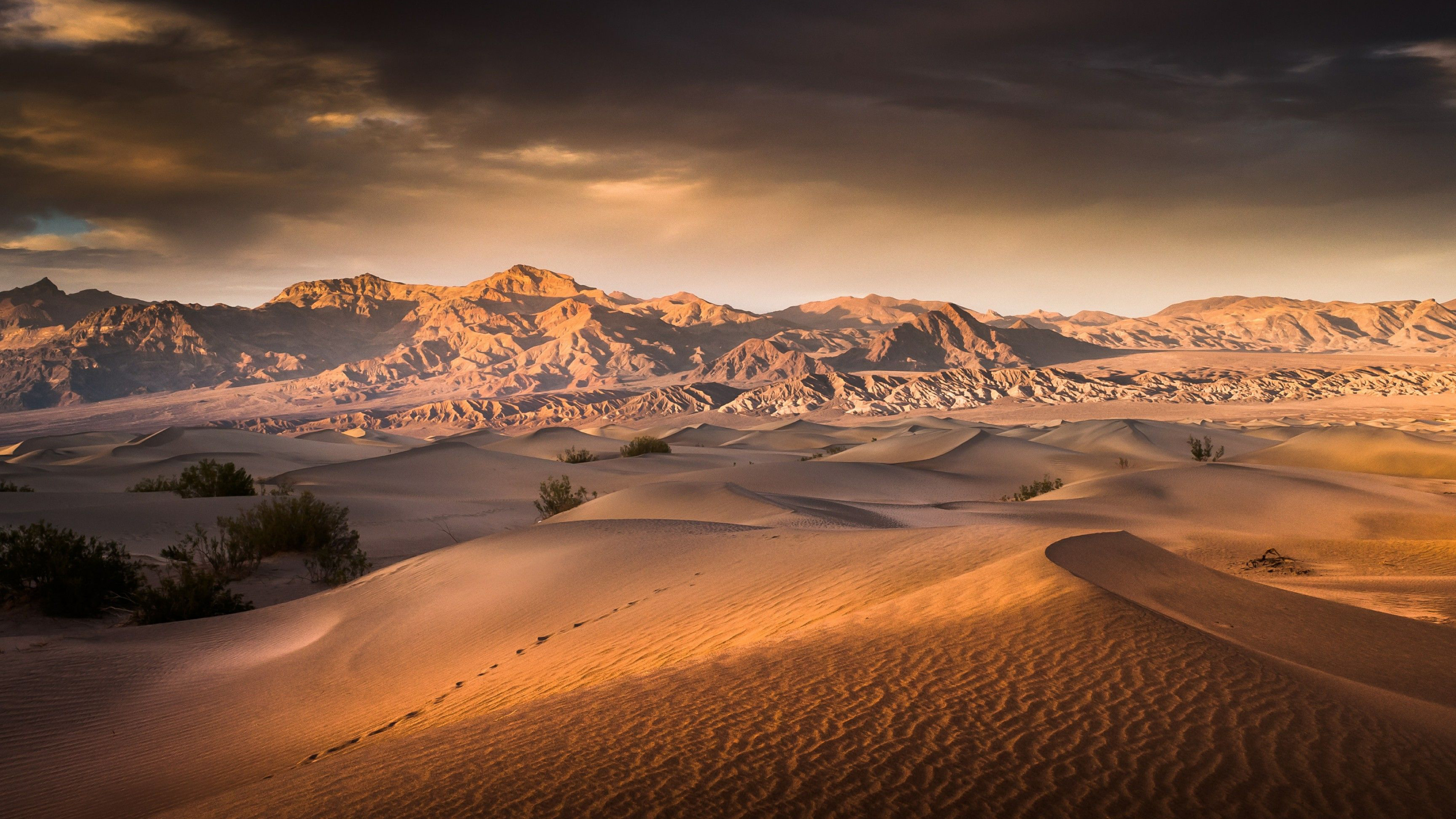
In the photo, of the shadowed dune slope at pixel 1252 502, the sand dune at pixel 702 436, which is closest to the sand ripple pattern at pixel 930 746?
the shadowed dune slope at pixel 1252 502

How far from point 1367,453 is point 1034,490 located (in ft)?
65.0

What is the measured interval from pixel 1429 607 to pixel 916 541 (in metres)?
5.30

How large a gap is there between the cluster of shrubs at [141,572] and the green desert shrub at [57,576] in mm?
10

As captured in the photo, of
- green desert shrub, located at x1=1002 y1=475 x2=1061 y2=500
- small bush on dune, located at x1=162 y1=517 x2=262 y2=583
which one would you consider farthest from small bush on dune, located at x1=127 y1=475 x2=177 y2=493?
green desert shrub, located at x1=1002 y1=475 x2=1061 y2=500

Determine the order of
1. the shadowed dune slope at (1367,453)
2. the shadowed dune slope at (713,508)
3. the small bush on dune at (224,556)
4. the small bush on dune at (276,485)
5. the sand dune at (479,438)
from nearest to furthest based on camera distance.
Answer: the small bush on dune at (224,556) → the shadowed dune slope at (713,508) → the small bush on dune at (276,485) → the shadowed dune slope at (1367,453) → the sand dune at (479,438)

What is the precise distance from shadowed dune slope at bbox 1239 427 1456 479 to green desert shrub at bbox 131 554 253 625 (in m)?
38.4

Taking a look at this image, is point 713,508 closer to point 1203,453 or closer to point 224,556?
point 224,556

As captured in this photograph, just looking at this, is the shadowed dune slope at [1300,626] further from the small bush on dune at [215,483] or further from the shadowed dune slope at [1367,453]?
the shadowed dune slope at [1367,453]

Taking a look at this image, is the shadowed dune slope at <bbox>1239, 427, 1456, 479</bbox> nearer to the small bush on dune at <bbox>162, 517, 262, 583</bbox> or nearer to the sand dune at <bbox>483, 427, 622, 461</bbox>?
the small bush on dune at <bbox>162, 517, 262, 583</bbox>

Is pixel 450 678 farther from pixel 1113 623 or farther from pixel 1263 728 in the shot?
pixel 1263 728

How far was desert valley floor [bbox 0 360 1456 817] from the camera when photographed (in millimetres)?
3221

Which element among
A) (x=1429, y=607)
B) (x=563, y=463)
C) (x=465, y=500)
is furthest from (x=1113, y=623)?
(x=563, y=463)

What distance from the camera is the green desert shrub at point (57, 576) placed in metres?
11.3

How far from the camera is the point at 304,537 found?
55.1 feet
